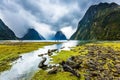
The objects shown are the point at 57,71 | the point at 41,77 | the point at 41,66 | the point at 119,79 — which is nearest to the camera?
the point at 119,79

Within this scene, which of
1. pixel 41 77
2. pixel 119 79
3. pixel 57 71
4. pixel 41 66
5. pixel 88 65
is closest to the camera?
pixel 119 79

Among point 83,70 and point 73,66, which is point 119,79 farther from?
point 73,66

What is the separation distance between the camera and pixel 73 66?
4472 cm

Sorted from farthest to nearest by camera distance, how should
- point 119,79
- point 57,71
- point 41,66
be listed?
point 41,66
point 57,71
point 119,79

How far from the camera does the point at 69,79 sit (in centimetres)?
3634

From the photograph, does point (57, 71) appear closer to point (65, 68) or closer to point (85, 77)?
point (65, 68)

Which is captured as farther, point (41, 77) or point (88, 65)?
point (88, 65)

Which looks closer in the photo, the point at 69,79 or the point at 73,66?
the point at 69,79

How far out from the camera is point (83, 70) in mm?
42531

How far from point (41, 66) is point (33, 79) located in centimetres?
1327

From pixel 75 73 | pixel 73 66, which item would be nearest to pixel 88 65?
pixel 73 66

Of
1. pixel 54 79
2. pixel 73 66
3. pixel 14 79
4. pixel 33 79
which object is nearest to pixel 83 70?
pixel 73 66

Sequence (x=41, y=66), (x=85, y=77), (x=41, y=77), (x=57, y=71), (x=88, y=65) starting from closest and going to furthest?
(x=85, y=77), (x=41, y=77), (x=57, y=71), (x=88, y=65), (x=41, y=66)

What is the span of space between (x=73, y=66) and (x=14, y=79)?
1417 centimetres
